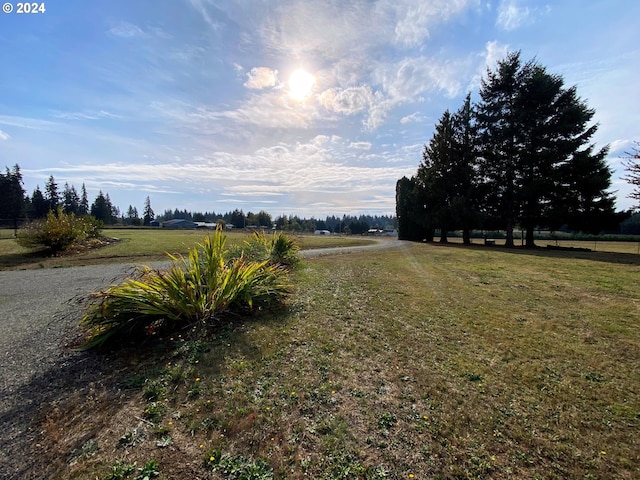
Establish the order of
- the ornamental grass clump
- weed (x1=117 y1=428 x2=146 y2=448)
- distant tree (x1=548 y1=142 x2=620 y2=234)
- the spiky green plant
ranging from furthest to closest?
distant tree (x1=548 y1=142 x2=620 y2=234) < the spiky green plant < the ornamental grass clump < weed (x1=117 y1=428 x2=146 y2=448)

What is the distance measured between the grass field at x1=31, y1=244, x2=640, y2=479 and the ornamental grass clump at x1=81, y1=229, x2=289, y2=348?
36cm

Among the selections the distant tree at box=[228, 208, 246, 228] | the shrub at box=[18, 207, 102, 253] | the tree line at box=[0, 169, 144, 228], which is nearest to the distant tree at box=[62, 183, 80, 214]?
the tree line at box=[0, 169, 144, 228]

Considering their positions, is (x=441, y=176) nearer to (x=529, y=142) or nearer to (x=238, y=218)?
(x=529, y=142)

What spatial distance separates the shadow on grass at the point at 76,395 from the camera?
75.4 inches

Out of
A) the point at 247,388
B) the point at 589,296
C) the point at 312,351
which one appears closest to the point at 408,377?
the point at 312,351

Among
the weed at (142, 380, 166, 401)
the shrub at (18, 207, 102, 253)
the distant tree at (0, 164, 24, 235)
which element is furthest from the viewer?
the distant tree at (0, 164, 24, 235)

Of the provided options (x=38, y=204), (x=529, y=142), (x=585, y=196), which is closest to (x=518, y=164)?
(x=529, y=142)

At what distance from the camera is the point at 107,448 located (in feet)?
6.40

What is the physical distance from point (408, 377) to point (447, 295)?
361cm

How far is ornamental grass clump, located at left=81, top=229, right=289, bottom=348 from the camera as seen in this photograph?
3.60 metres

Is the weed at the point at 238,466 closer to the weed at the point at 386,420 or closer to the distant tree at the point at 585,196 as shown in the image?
the weed at the point at 386,420

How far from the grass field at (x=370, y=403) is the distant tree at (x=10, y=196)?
2393 inches

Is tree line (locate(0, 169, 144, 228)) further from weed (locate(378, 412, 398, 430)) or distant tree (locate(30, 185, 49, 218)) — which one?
weed (locate(378, 412, 398, 430))

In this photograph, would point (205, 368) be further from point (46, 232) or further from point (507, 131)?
point (507, 131)
